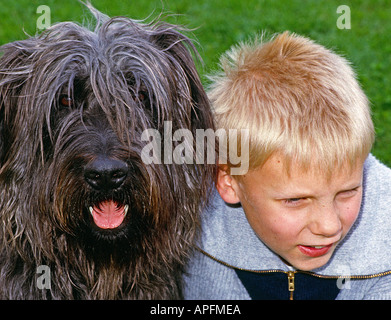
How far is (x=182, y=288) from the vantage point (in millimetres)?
3514

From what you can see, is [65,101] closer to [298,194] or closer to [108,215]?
[108,215]

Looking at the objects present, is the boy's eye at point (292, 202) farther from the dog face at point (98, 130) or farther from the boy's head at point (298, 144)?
the dog face at point (98, 130)

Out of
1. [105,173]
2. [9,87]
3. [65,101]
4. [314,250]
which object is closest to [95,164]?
[105,173]

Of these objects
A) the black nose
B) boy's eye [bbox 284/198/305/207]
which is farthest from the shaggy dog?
boy's eye [bbox 284/198/305/207]

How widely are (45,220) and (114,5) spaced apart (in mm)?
4380

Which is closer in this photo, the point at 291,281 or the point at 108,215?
the point at 108,215

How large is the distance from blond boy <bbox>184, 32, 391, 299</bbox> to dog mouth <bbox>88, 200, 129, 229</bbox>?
0.67 meters

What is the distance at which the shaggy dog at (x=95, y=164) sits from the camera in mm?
2787

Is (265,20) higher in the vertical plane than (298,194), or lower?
higher

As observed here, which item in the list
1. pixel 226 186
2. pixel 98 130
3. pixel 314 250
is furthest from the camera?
pixel 226 186

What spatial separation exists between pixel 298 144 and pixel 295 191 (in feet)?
0.69

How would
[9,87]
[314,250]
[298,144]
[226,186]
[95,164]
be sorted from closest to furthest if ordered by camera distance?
1. [95,164]
2. [9,87]
3. [298,144]
4. [314,250]
5. [226,186]

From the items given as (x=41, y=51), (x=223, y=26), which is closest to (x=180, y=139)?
(x=41, y=51)

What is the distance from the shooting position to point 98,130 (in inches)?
111
